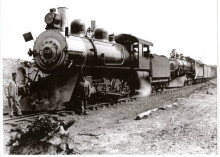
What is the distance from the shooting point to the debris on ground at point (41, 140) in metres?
4.66

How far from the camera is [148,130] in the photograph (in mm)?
5625

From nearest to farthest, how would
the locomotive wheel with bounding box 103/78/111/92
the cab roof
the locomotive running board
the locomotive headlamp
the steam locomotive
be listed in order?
1. the steam locomotive
2. the locomotive headlamp
3. the locomotive wheel with bounding box 103/78/111/92
4. the cab roof
5. the locomotive running board

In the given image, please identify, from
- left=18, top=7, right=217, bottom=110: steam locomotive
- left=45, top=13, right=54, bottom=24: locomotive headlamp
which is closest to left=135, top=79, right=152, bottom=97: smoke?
left=18, top=7, right=217, bottom=110: steam locomotive

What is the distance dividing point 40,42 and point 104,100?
3463mm

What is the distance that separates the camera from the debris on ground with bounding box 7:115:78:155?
4656 millimetres

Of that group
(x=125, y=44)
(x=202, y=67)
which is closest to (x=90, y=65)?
(x=125, y=44)

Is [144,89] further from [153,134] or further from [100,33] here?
[153,134]

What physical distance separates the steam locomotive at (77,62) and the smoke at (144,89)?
212 millimetres

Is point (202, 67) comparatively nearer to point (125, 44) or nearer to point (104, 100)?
point (125, 44)

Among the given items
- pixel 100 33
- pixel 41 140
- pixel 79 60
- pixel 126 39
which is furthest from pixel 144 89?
pixel 41 140

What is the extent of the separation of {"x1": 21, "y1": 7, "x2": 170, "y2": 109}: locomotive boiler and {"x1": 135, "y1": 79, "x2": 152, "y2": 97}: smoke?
1.00ft

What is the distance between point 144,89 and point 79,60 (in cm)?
556

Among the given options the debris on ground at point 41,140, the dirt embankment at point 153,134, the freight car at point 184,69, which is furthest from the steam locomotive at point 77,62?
the freight car at point 184,69

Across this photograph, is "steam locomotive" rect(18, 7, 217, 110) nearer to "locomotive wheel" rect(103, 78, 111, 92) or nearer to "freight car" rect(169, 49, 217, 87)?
"locomotive wheel" rect(103, 78, 111, 92)
